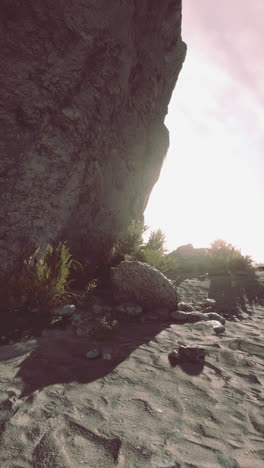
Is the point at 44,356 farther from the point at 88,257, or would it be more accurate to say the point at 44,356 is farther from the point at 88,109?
the point at 88,109

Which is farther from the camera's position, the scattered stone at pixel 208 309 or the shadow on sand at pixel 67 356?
the scattered stone at pixel 208 309

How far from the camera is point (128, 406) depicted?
2838mm

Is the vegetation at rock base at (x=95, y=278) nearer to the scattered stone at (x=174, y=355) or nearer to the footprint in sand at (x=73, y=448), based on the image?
the scattered stone at (x=174, y=355)

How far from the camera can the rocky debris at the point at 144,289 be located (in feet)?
20.4

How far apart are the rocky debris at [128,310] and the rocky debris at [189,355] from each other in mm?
1891

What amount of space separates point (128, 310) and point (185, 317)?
46.5 inches

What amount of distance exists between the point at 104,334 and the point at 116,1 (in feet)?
28.2

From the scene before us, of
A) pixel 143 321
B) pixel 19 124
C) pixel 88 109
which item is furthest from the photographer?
pixel 88 109

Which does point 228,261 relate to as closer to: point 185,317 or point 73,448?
point 185,317

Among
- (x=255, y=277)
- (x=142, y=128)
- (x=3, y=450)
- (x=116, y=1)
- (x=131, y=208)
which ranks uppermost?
(x=116, y=1)

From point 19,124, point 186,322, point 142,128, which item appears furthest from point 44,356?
point 142,128

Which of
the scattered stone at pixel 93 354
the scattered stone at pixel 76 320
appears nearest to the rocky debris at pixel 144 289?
Answer: the scattered stone at pixel 76 320

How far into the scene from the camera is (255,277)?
9.58 metres

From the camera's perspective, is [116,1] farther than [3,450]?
Yes
